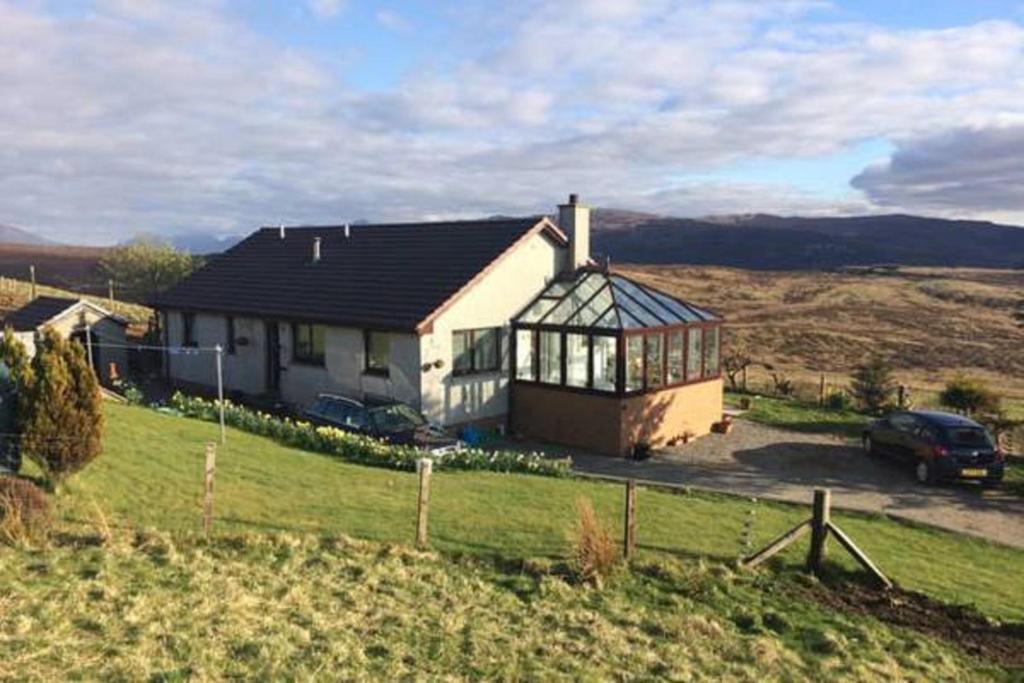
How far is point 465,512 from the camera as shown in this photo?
1474 cm

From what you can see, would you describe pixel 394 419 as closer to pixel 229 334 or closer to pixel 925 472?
pixel 229 334

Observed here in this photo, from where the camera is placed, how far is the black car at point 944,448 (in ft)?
67.8

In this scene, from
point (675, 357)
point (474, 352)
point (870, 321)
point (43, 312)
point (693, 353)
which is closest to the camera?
point (474, 352)

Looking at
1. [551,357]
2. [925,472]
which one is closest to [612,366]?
[551,357]

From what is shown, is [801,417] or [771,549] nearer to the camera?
[771,549]

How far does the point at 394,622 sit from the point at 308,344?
17.9 meters

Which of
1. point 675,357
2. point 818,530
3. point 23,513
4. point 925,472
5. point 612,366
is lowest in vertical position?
point 925,472

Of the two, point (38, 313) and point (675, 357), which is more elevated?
point (38, 313)

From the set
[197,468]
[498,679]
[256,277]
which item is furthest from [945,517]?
[256,277]

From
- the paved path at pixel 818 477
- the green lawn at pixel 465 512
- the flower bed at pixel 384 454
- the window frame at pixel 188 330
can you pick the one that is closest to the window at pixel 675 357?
the paved path at pixel 818 477

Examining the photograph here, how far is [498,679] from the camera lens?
334 inches

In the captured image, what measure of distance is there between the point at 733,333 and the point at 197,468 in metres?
48.3

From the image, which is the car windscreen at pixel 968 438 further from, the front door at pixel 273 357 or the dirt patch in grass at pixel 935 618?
the front door at pixel 273 357

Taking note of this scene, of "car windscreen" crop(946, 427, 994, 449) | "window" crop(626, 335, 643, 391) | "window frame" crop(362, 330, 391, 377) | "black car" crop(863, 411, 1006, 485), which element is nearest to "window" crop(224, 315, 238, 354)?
"window frame" crop(362, 330, 391, 377)
